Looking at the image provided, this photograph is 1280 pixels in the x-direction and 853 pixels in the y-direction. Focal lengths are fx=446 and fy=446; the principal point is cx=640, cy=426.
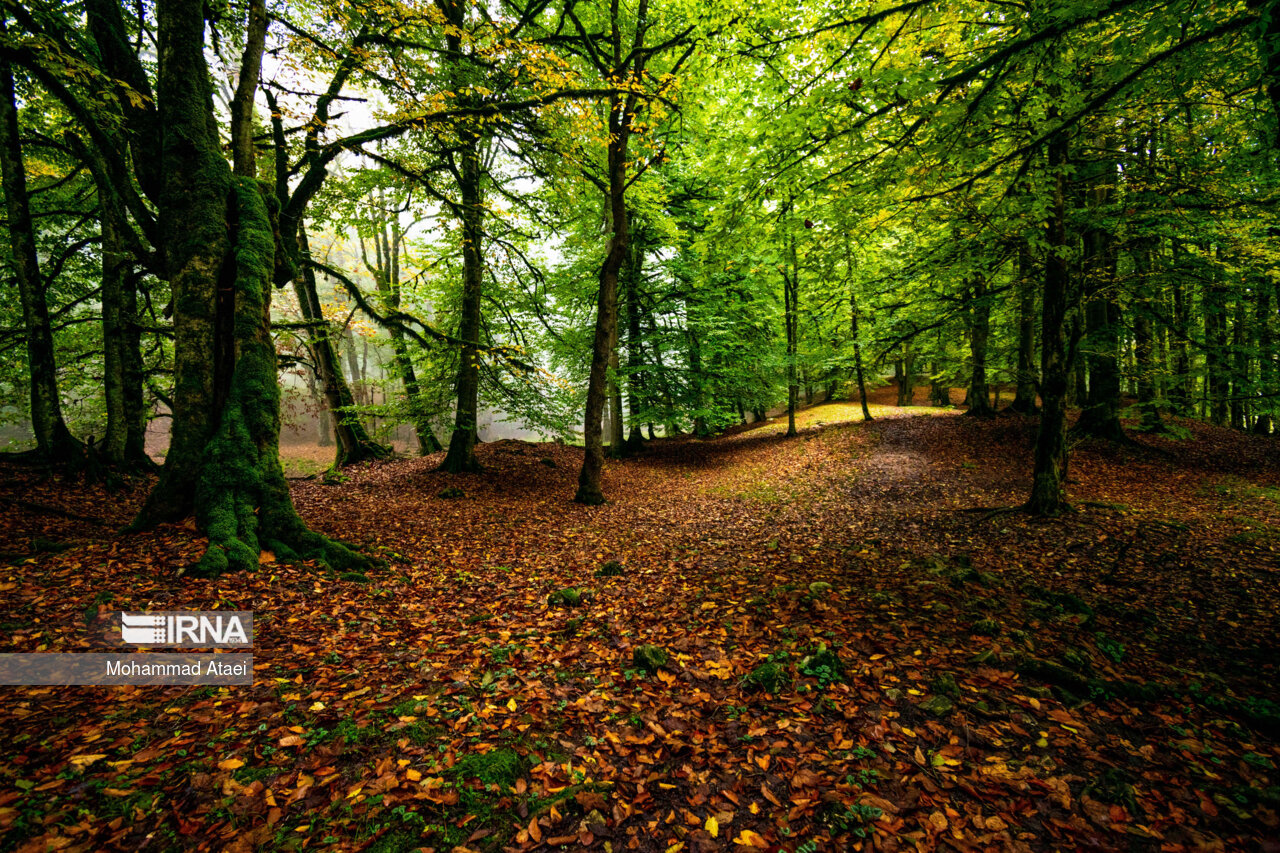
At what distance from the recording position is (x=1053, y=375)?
23.9 ft

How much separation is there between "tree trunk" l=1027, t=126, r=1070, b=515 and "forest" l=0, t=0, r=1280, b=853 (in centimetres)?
7

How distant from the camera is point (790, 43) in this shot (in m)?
5.42

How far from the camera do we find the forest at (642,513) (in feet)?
8.57

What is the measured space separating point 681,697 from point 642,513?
6.34 m

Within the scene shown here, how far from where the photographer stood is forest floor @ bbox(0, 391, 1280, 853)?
94.2 inches

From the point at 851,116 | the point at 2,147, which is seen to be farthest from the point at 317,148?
the point at 851,116

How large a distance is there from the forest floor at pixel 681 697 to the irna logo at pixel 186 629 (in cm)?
14

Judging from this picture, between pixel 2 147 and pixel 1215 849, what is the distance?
15.4 meters

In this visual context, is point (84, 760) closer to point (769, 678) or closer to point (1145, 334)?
point (769, 678)

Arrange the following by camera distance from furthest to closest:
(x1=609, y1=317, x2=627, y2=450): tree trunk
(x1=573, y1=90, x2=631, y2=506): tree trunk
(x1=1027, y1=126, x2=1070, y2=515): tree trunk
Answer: (x1=609, y1=317, x2=627, y2=450): tree trunk → (x1=573, y1=90, x2=631, y2=506): tree trunk → (x1=1027, y1=126, x2=1070, y2=515): tree trunk

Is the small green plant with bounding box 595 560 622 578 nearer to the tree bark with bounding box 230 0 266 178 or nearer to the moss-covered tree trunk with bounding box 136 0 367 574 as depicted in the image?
the moss-covered tree trunk with bounding box 136 0 367 574

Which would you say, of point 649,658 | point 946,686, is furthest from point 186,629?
point 946,686

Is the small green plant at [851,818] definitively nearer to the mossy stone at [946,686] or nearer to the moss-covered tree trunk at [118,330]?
the mossy stone at [946,686]

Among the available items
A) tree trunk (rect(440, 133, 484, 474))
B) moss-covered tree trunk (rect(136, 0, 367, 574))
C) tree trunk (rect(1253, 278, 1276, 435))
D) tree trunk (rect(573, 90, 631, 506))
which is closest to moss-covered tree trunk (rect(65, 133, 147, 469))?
moss-covered tree trunk (rect(136, 0, 367, 574))
